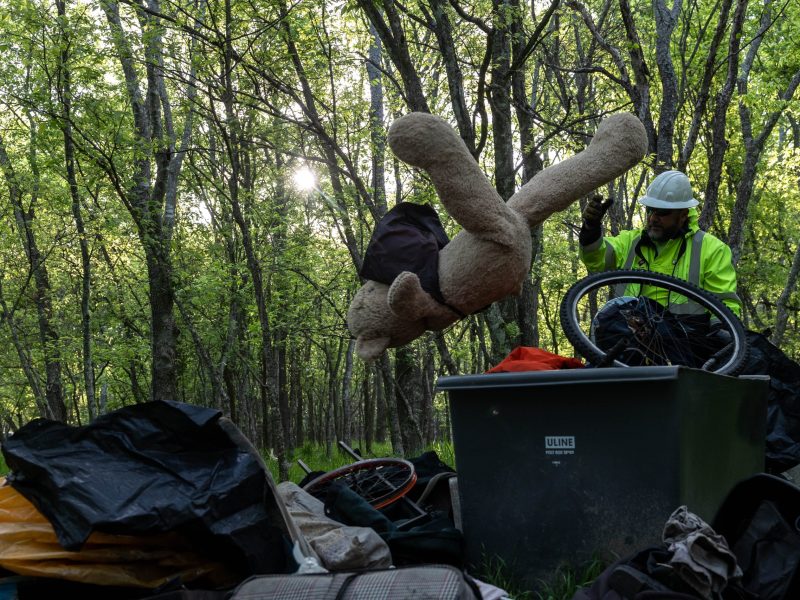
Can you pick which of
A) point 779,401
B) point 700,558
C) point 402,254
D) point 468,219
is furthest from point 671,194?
point 700,558

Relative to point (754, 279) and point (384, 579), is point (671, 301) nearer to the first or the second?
point (384, 579)

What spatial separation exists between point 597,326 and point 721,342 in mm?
705

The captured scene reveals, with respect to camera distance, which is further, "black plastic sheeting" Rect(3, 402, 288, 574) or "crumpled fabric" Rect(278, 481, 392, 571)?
"crumpled fabric" Rect(278, 481, 392, 571)

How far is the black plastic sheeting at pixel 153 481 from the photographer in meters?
3.01

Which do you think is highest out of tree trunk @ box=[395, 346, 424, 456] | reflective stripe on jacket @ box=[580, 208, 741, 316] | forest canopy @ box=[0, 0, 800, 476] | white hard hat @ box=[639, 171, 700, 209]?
forest canopy @ box=[0, 0, 800, 476]

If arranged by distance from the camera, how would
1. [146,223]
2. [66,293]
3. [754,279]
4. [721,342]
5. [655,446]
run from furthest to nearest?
[66,293]
[754,279]
[146,223]
[721,342]
[655,446]

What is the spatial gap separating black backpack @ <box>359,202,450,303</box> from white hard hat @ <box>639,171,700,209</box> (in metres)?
2.02

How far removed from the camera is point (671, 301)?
427cm

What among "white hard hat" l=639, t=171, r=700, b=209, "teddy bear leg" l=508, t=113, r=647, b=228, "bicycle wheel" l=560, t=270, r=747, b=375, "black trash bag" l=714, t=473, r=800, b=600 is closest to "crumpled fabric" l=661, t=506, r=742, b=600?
"black trash bag" l=714, t=473, r=800, b=600

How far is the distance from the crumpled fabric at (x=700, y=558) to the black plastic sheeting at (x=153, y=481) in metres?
1.66

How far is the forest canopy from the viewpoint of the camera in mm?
7789

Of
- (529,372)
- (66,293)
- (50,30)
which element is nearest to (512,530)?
(529,372)

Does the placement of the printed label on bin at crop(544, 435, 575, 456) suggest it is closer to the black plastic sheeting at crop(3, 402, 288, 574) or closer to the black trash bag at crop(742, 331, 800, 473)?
the black plastic sheeting at crop(3, 402, 288, 574)

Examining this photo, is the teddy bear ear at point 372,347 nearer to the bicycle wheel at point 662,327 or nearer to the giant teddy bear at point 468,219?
the giant teddy bear at point 468,219
